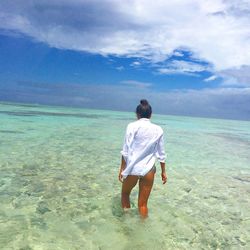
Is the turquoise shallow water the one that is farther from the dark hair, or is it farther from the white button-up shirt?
the dark hair

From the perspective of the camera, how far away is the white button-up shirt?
4.92m

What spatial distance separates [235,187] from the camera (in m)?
8.60

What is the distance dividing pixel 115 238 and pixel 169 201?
7.62ft

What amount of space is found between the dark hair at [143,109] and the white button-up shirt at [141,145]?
72 millimetres

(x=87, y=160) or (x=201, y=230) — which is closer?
(x=201, y=230)

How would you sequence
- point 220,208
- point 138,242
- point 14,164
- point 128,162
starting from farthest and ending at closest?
point 14,164 < point 220,208 < point 128,162 < point 138,242

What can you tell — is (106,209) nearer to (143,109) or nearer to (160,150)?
(160,150)

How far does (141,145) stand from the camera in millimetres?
4941

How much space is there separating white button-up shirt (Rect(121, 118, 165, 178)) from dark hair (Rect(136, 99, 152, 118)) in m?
0.07

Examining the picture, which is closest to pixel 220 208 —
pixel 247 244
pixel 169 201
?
pixel 169 201

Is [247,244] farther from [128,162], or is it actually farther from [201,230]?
[128,162]

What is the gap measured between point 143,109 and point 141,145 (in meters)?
0.56

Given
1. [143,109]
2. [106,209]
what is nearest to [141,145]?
[143,109]

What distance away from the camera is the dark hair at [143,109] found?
16.3ft
